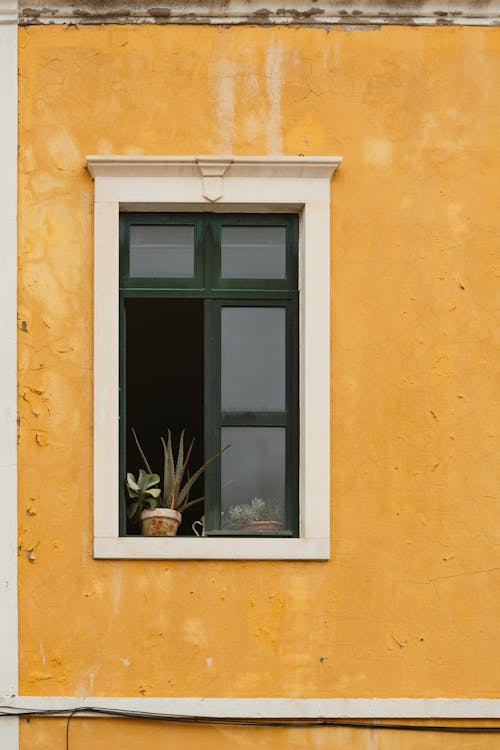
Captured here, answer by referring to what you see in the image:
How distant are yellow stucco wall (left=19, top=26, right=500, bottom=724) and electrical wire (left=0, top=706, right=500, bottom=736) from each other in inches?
3.3

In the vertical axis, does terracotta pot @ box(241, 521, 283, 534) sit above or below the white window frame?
below

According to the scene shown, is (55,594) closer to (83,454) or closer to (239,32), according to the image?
(83,454)

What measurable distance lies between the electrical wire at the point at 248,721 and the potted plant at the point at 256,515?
1140mm

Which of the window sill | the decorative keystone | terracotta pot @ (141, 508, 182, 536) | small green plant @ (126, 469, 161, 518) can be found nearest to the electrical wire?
the window sill

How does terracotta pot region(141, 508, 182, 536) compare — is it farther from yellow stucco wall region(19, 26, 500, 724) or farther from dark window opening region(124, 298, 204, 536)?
yellow stucco wall region(19, 26, 500, 724)

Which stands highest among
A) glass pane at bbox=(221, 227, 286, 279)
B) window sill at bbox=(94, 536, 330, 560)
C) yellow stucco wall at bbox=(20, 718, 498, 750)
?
glass pane at bbox=(221, 227, 286, 279)

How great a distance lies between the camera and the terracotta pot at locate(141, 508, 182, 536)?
8297mm

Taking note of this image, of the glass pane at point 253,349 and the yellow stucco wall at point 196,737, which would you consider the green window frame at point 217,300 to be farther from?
the yellow stucco wall at point 196,737

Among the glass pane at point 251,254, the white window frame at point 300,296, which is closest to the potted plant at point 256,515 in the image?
the white window frame at point 300,296

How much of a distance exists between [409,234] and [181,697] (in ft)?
10.2

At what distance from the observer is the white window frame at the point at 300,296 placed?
8133mm

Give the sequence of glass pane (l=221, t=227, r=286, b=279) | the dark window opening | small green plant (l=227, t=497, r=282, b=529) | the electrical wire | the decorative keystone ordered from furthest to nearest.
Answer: the dark window opening
glass pane (l=221, t=227, r=286, b=279)
small green plant (l=227, t=497, r=282, b=529)
the decorative keystone
the electrical wire

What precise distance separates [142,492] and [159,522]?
0.70 ft

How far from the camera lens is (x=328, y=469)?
8203 millimetres
